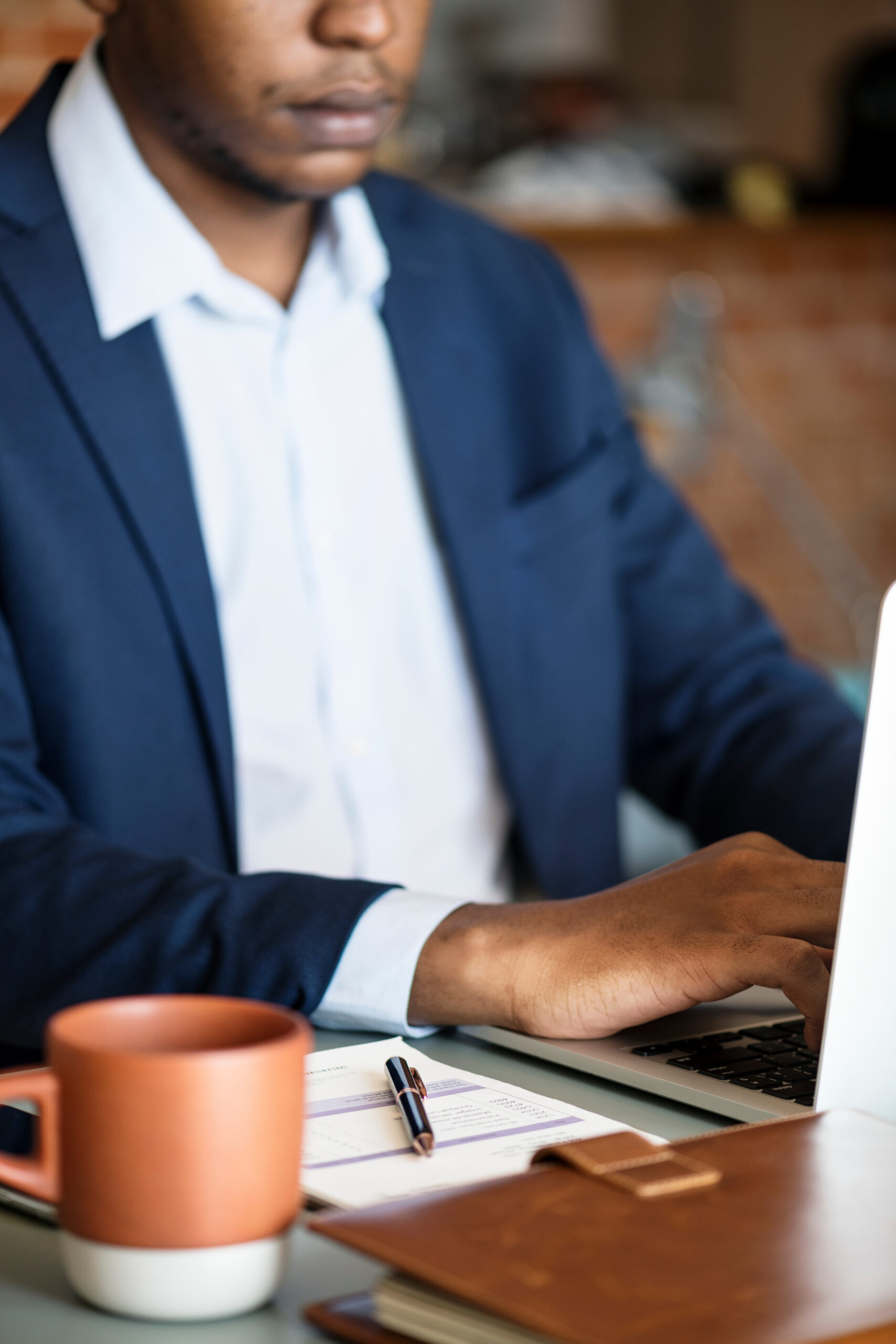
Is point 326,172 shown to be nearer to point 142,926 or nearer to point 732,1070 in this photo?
point 142,926

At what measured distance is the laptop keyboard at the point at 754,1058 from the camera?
0.75m

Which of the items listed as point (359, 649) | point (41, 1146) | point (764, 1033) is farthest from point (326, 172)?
point (41, 1146)

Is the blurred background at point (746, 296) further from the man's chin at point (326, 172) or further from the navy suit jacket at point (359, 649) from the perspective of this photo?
the man's chin at point (326, 172)

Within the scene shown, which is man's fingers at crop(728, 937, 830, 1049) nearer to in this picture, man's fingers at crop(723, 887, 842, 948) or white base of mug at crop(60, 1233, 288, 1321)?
man's fingers at crop(723, 887, 842, 948)

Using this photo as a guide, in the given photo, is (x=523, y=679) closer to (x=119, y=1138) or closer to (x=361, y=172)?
(x=361, y=172)

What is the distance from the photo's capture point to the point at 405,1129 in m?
0.66

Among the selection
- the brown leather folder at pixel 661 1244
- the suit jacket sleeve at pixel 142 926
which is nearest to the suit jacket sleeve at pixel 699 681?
the suit jacket sleeve at pixel 142 926

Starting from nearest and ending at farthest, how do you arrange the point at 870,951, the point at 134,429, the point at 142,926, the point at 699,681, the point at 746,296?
the point at 870,951
the point at 142,926
the point at 134,429
the point at 699,681
the point at 746,296

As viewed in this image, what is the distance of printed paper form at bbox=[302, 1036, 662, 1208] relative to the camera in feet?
1.98

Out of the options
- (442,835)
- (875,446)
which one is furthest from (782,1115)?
(875,446)

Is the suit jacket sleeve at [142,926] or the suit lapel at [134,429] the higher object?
the suit lapel at [134,429]

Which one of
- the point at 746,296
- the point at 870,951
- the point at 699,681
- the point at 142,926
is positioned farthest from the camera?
the point at 746,296

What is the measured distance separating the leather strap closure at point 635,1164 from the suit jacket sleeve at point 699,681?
749 millimetres

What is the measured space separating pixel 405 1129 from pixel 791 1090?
20 cm
